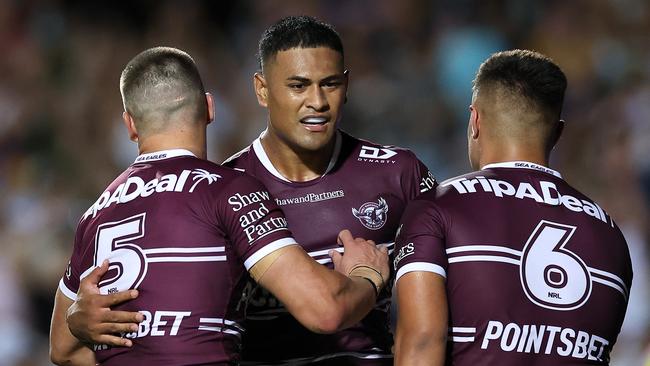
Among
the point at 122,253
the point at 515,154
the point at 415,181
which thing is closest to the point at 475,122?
the point at 515,154

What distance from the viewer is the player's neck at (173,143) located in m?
5.14

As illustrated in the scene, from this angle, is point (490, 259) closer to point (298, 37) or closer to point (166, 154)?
point (166, 154)

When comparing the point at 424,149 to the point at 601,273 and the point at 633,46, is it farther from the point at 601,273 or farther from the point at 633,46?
the point at 601,273

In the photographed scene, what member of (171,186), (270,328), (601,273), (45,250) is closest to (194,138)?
(171,186)

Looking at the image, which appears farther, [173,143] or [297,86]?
[297,86]

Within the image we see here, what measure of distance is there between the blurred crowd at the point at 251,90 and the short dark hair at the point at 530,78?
203 inches

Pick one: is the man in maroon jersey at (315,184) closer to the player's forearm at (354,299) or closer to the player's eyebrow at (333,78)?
the player's eyebrow at (333,78)

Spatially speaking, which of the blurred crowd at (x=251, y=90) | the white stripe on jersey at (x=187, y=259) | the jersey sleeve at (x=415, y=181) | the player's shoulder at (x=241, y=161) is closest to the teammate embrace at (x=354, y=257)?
the white stripe on jersey at (x=187, y=259)

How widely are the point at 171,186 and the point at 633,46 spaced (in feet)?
28.1

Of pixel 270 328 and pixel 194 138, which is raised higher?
pixel 194 138

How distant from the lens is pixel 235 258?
192 inches

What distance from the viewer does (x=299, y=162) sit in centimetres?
585

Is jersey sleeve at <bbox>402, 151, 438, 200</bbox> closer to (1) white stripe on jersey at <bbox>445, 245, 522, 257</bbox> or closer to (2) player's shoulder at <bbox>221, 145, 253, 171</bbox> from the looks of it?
(2) player's shoulder at <bbox>221, 145, 253, 171</bbox>

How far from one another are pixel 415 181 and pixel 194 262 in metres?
1.56
